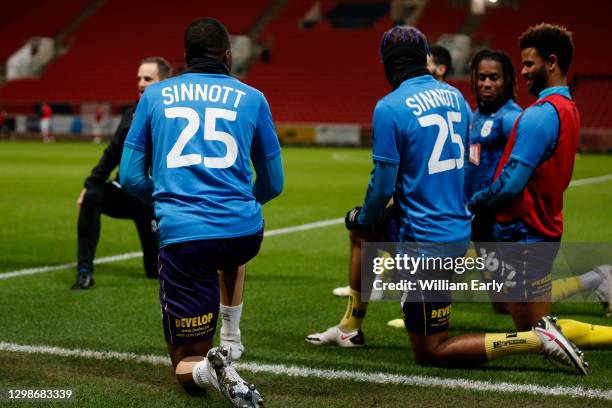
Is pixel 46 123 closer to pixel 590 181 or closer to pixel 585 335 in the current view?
pixel 590 181

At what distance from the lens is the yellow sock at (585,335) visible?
17.8 feet

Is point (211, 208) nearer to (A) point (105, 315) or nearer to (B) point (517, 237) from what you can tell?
(B) point (517, 237)

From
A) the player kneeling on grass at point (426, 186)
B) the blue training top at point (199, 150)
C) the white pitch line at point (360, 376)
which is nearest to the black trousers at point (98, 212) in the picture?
the white pitch line at point (360, 376)

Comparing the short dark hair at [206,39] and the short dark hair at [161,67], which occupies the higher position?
the short dark hair at [206,39]

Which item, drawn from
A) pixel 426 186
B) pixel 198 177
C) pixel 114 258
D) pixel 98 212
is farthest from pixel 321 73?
pixel 198 177

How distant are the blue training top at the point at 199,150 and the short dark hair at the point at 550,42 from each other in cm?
178

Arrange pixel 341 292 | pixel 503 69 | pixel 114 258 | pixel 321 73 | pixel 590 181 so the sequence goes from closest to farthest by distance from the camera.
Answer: pixel 503 69 → pixel 341 292 → pixel 114 258 → pixel 590 181 → pixel 321 73

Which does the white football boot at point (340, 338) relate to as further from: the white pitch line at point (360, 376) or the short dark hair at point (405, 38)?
the short dark hair at point (405, 38)

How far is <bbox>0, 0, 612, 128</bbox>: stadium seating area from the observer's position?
125 ft

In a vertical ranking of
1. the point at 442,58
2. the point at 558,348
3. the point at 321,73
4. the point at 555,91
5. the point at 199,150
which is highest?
the point at 442,58

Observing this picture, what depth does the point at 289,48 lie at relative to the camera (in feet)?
139

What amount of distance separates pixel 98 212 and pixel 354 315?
2.93 metres

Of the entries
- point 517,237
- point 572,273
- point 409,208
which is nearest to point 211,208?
point 409,208

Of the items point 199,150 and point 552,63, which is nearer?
point 199,150
